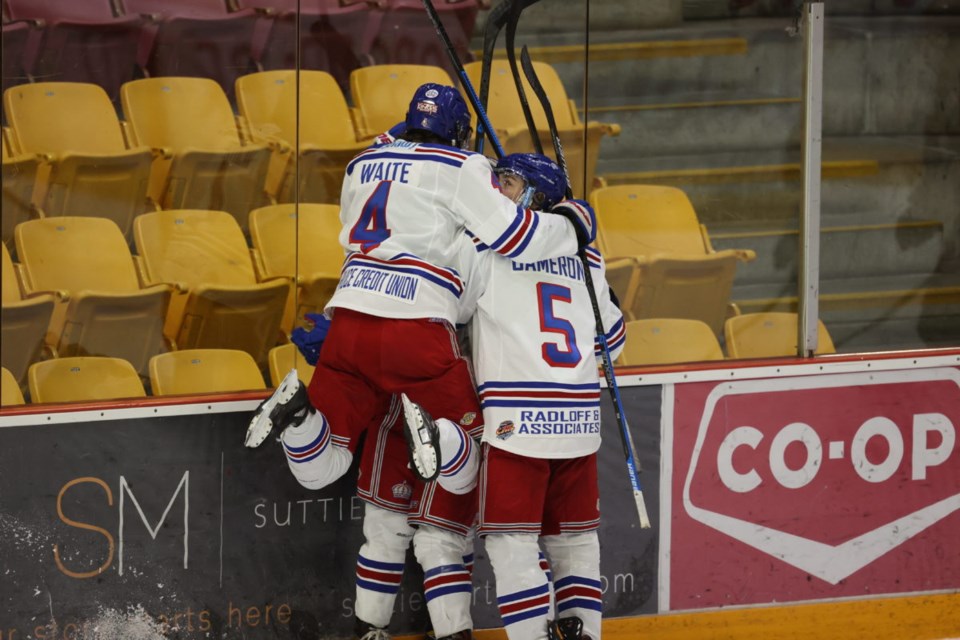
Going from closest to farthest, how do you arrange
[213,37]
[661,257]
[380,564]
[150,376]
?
[380,564]
[150,376]
[213,37]
[661,257]

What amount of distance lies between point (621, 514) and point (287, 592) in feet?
2.89

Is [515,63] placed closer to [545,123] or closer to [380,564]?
[545,123]

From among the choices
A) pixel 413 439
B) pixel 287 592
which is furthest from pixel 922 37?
pixel 287 592

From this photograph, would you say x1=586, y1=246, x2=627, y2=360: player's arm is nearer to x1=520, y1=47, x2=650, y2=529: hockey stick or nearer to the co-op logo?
x1=520, y1=47, x2=650, y2=529: hockey stick

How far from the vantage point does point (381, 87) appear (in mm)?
4035

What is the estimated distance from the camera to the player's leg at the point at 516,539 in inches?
131

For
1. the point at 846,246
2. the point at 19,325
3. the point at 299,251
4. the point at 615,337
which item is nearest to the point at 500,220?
the point at 615,337

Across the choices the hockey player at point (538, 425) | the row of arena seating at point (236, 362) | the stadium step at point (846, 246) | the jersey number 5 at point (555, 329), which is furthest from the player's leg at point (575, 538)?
the stadium step at point (846, 246)

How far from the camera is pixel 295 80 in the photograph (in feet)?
12.7

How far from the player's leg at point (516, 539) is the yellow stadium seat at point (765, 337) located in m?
0.88

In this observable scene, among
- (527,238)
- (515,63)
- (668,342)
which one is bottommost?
(668,342)

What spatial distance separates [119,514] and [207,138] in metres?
1.00

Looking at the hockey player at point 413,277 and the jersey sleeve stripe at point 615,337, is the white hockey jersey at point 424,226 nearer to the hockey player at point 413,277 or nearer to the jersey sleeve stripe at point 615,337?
the hockey player at point 413,277

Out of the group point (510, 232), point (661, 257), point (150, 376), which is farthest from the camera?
point (661, 257)
